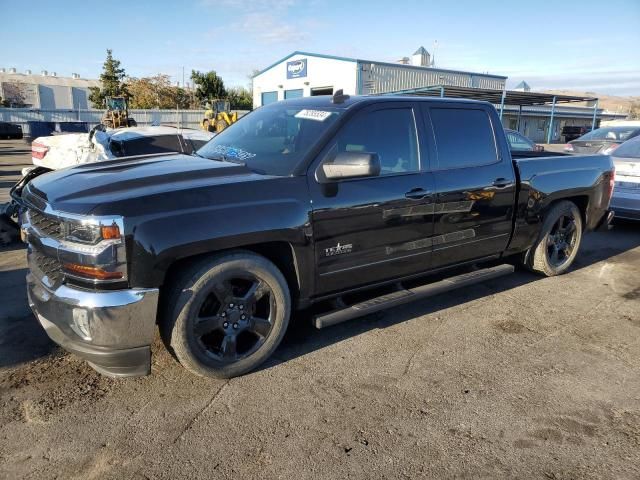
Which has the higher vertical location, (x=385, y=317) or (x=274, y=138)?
(x=274, y=138)

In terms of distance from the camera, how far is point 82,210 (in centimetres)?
271

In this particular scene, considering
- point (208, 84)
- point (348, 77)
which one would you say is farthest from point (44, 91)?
point (348, 77)

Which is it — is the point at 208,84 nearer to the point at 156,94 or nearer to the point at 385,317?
the point at 156,94

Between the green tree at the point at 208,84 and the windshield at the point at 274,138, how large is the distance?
47.3 metres

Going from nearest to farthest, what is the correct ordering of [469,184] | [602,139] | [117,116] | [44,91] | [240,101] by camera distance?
[469,184]
[602,139]
[117,116]
[240,101]
[44,91]

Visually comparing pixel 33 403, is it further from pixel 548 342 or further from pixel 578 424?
pixel 548 342

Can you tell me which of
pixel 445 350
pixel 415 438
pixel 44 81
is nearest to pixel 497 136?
pixel 445 350

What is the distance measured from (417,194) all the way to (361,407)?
174 cm

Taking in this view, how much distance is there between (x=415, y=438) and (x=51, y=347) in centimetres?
279

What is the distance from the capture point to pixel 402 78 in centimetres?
3225

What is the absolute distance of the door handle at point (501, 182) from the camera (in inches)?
176

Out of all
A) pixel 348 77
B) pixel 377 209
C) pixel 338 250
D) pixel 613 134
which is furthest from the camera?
pixel 348 77

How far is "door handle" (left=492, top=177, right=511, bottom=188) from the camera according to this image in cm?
448

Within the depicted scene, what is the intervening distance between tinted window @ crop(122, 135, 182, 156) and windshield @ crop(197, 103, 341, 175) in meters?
4.02
